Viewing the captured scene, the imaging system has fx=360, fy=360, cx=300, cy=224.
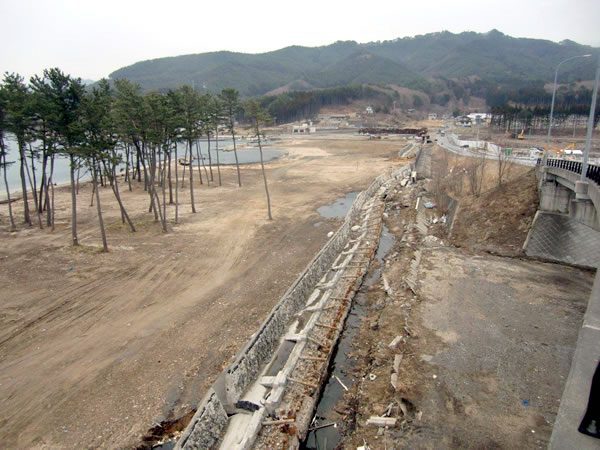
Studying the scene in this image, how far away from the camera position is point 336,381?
519 inches

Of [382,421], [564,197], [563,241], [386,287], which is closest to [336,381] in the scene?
[382,421]

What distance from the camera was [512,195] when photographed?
1116 inches

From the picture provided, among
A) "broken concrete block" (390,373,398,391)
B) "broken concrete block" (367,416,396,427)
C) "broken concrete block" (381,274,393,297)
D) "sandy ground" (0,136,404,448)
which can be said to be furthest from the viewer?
"broken concrete block" (381,274,393,297)

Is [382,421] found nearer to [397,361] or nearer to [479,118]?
[397,361]

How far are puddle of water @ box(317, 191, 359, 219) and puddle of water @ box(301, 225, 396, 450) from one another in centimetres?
1455

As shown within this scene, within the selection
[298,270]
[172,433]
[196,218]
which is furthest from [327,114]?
[172,433]

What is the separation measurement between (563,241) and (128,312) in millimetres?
25039

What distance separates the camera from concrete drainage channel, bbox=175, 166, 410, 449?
33.1 ft

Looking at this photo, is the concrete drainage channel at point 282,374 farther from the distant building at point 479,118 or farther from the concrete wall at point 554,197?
the distant building at point 479,118

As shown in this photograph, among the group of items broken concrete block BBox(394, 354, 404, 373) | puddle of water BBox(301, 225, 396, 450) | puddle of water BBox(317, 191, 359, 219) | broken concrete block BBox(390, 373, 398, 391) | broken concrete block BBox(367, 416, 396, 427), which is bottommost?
puddle of water BBox(301, 225, 396, 450)

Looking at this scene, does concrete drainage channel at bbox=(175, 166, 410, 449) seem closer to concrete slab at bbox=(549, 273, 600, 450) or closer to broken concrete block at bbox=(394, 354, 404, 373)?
broken concrete block at bbox=(394, 354, 404, 373)

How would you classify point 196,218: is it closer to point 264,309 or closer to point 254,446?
point 264,309

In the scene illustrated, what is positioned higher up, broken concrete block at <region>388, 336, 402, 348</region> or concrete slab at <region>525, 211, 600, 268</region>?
concrete slab at <region>525, 211, 600, 268</region>

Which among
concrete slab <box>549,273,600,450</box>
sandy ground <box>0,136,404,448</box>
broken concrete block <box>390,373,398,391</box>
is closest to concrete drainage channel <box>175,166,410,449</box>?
sandy ground <box>0,136,404,448</box>
